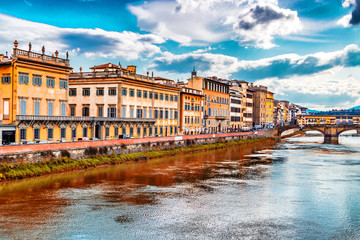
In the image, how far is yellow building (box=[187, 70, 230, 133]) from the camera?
83.8 m

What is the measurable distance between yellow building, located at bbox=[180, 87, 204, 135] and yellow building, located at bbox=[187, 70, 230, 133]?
2780mm

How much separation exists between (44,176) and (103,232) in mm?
16025

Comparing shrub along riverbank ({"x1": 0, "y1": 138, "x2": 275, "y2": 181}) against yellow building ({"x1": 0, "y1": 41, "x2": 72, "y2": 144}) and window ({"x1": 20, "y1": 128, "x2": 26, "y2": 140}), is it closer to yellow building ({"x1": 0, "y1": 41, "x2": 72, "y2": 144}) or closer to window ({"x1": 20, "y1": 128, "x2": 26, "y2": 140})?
window ({"x1": 20, "y1": 128, "x2": 26, "y2": 140})

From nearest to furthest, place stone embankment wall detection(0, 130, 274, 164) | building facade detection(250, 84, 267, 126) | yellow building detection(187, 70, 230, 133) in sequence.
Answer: stone embankment wall detection(0, 130, 274, 164) → yellow building detection(187, 70, 230, 133) → building facade detection(250, 84, 267, 126)

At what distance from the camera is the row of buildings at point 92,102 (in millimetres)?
39531

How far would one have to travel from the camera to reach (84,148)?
134 feet

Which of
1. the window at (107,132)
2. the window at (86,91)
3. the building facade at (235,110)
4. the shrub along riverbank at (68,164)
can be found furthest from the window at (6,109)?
the building facade at (235,110)

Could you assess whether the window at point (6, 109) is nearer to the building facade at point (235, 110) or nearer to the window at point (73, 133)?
the window at point (73, 133)

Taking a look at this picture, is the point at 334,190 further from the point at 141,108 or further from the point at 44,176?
the point at 141,108

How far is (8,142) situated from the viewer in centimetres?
3809

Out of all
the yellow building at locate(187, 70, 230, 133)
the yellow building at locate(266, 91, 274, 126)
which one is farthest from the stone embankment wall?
the yellow building at locate(266, 91, 274, 126)

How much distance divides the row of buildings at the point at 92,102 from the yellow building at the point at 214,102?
11cm

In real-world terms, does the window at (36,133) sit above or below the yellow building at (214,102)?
below

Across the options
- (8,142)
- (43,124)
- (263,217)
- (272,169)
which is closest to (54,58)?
(43,124)
